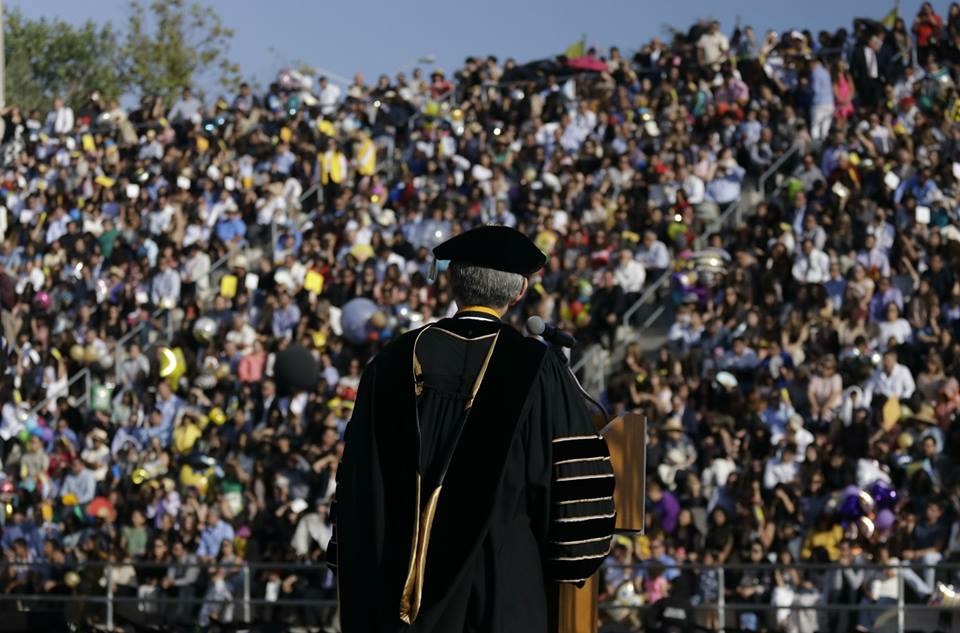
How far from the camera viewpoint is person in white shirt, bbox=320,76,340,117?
89.2 feet

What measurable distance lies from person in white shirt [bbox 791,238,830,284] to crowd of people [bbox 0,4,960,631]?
0.13ft

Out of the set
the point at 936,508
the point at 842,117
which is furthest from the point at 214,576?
the point at 842,117

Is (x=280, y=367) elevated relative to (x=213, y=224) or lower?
lower

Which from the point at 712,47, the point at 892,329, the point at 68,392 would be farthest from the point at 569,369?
the point at 712,47

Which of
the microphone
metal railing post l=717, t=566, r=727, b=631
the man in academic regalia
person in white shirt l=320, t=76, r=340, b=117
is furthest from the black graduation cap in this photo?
person in white shirt l=320, t=76, r=340, b=117

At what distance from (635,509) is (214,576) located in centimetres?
1074

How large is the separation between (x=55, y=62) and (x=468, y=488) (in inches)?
2381

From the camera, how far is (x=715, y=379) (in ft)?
56.2

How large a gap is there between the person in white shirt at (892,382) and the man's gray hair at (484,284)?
1082 cm

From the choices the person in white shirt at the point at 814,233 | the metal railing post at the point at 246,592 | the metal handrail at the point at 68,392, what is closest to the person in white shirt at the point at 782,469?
the person in white shirt at the point at 814,233

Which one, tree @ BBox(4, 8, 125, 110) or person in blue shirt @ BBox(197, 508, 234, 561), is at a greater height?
tree @ BBox(4, 8, 125, 110)

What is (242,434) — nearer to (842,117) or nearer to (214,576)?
(214,576)

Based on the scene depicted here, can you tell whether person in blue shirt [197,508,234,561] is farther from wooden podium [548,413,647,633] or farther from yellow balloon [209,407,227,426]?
wooden podium [548,413,647,633]

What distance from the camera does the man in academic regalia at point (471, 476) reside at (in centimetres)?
568
